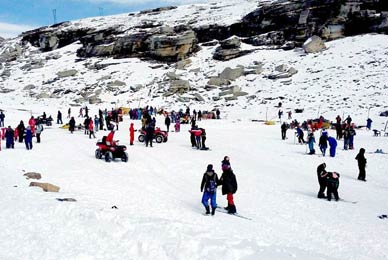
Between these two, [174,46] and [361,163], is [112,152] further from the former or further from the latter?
[174,46]

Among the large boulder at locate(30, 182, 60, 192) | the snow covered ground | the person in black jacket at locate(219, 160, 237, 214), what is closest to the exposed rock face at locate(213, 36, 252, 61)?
the snow covered ground

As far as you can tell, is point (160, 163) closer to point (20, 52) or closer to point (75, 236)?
point (75, 236)

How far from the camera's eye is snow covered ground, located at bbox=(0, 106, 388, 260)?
8305 mm

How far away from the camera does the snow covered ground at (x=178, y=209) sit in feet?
27.2

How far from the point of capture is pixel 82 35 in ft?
311

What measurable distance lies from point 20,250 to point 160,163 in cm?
1128

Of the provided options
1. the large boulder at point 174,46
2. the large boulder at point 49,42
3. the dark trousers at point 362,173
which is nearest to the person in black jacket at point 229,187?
the dark trousers at point 362,173

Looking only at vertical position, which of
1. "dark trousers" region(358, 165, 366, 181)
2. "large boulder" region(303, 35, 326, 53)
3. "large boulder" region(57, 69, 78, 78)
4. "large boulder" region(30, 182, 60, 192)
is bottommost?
"dark trousers" region(358, 165, 366, 181)

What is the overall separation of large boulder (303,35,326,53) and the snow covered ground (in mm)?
41855

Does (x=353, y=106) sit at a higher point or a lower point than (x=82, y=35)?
lower

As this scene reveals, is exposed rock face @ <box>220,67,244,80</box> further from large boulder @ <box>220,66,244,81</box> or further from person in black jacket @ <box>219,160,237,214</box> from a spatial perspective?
person in black jacket @ <box>219,160,237,214</box>

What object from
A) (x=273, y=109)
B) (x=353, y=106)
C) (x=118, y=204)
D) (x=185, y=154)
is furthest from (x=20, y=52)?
(x=118, y=204)

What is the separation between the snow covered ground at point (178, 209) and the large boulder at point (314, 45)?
41855mm

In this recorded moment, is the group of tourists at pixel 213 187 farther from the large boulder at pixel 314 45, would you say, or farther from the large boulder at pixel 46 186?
the large boulder at pixel 314 45
